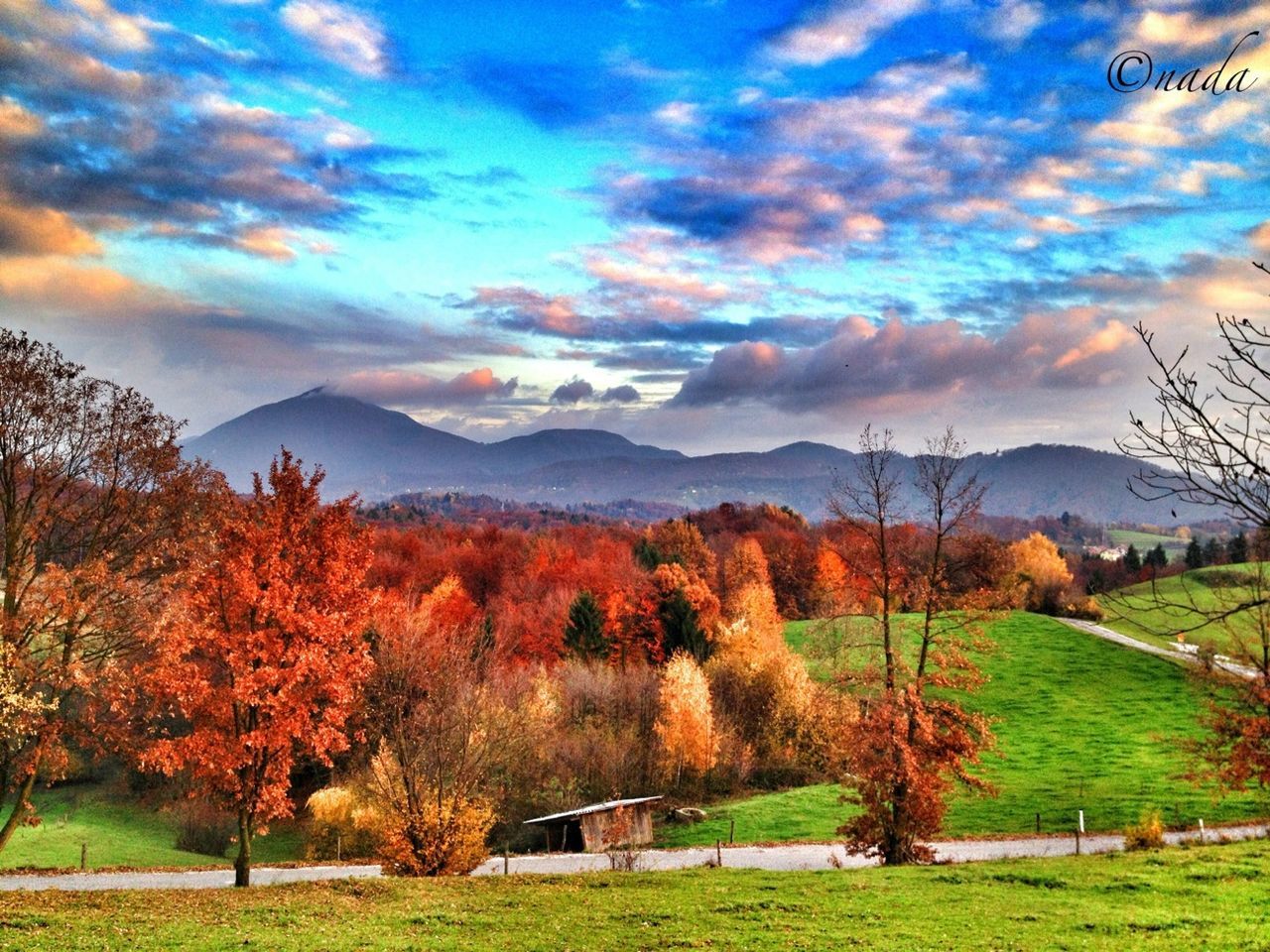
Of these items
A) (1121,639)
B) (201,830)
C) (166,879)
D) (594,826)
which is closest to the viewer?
(166,879)

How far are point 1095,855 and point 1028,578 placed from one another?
276ft

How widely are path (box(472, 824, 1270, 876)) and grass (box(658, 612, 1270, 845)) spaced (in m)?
2.49

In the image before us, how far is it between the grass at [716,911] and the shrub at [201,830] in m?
29.1

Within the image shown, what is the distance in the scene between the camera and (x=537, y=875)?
2830cm

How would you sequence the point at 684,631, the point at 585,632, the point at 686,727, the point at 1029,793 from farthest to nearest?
the point at 585,632
the point at 684,631
the point at 686,727
the point at 1029,793

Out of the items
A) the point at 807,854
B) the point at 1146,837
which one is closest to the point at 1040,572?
the point at 807,854

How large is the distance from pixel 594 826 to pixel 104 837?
92.8 feet

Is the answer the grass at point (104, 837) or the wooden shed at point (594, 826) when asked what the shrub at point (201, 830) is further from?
the wooden shed at point (594, 826)

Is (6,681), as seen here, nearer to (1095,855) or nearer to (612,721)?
(1095,855)

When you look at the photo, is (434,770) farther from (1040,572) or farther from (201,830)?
(1040,572)

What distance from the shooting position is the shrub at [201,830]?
165 feet

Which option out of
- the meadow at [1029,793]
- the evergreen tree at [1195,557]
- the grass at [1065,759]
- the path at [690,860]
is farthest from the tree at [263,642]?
the evergreen tree at [1195,557]

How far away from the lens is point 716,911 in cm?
2155

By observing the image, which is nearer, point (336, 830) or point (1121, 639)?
point (336, 830)
